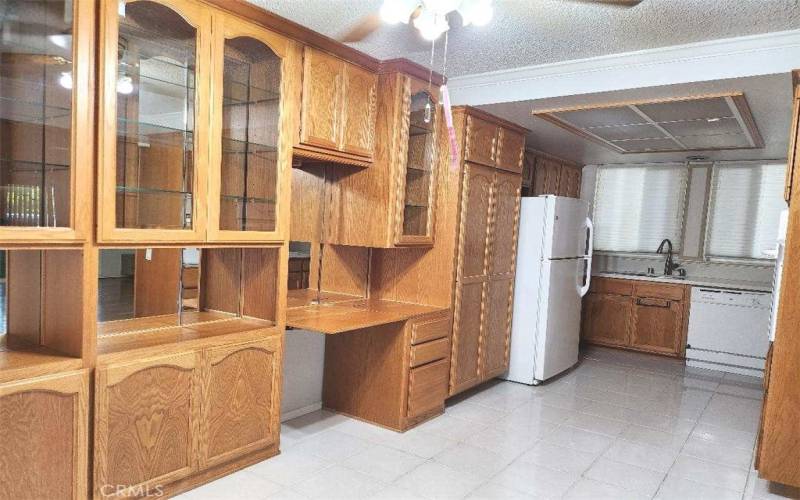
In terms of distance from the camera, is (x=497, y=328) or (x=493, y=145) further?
(x=497, y=328)

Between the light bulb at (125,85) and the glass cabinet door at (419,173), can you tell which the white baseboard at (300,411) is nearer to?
the glass cabinet door at (419,173)

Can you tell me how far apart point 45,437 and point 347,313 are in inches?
66.0

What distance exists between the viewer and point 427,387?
3600 mm

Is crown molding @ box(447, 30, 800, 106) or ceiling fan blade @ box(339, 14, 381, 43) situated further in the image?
crown molding @ box(447, 30, 800, 106)

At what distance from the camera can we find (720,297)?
5.30 m

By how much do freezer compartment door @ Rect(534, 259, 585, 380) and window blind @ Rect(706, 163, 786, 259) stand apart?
6.43 feet

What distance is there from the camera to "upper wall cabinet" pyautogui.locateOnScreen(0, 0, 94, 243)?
6.44ft

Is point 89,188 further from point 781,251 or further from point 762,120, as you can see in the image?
point 762,120

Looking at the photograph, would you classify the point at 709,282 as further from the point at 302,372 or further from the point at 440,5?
the point at 440,5

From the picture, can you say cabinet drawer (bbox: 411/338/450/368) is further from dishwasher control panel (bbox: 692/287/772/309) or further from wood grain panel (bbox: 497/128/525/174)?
dishwasher control panel (bbox: 692/287/772/309)

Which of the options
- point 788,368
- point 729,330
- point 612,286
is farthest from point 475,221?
point 729,330

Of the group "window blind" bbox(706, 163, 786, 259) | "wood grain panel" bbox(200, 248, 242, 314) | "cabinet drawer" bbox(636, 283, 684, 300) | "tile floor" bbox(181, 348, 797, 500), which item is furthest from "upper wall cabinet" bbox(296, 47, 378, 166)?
"window blind" bbox(706, 163, 786, 259)

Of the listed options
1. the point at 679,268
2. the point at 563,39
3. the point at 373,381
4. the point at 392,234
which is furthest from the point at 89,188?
the point at 679,268

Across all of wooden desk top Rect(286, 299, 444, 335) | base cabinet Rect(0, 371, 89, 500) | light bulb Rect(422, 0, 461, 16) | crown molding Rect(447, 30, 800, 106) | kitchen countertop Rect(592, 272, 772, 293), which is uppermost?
crown molding Rect(447, 30, 800, 106)
